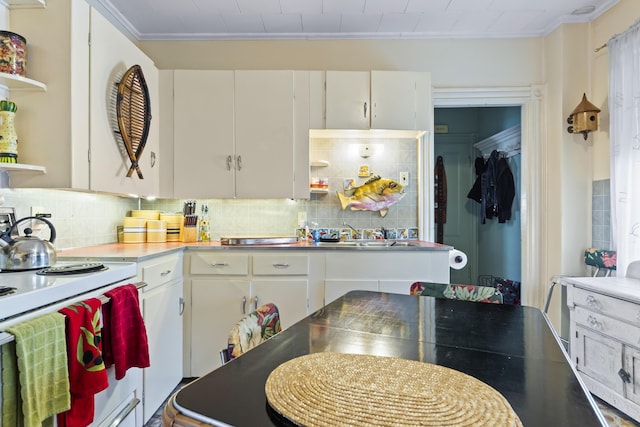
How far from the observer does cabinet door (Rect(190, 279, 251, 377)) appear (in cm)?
243

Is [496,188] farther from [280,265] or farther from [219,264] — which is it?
[219,264]

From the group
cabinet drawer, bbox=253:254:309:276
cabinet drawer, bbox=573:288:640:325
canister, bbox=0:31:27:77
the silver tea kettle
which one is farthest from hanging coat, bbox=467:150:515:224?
canister, bbox=0:31:27:77

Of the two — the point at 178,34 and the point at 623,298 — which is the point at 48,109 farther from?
the point at 623,298

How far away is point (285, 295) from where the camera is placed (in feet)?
8.04

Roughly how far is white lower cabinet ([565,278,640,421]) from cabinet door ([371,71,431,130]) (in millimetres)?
1539

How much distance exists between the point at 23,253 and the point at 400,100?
8.12ft

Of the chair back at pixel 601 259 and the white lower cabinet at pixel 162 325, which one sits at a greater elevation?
the chair back at pixel 601 259

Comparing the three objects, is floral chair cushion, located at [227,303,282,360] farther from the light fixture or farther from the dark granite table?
the light fixture

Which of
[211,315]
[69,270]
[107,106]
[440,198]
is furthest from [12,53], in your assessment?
[440,198]

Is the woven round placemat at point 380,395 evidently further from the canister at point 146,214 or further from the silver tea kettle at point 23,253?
the canister at point 146,214

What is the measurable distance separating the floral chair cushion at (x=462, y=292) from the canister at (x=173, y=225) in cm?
191

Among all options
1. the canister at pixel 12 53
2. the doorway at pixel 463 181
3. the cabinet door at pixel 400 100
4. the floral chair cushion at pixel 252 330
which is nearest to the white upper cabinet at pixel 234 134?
the cabinet door at pixel 400 100

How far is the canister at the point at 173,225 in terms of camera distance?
280cm

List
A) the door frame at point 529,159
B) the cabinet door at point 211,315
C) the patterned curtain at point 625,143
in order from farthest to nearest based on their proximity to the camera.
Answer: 1. the door frame at point 529,159
2. the cabinet door at point 211,315
3. the patterned curtain at point 625,143
